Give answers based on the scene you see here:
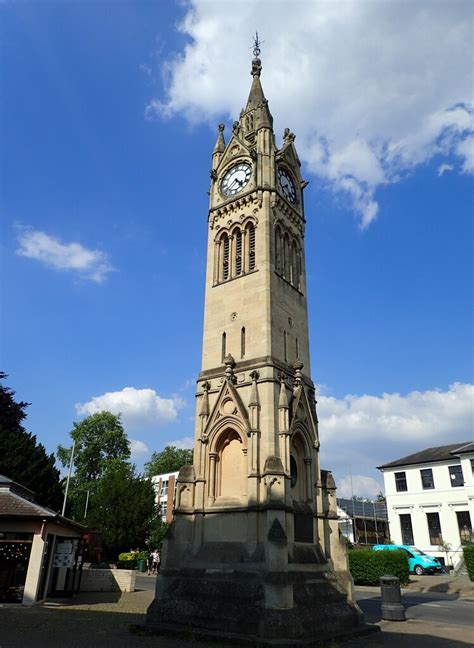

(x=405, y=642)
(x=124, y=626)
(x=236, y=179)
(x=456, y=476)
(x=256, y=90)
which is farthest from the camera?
(x=456, y=476)

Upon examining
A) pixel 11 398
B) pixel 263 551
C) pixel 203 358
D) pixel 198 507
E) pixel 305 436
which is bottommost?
pixel 263 551

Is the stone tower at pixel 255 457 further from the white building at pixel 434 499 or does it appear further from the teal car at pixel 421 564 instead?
the white building at pixel 434 499

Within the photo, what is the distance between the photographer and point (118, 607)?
21172 millimetres

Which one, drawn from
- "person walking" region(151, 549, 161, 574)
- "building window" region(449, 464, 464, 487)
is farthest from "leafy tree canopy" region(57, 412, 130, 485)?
"building window" region(449, 464, 464, 487)

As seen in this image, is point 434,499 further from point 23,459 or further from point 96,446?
point 96,446

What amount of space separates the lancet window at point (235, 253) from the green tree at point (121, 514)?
27780 millimetres

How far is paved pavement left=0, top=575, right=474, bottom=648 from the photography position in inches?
523

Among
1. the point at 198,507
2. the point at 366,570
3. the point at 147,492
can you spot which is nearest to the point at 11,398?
the point at 147,492

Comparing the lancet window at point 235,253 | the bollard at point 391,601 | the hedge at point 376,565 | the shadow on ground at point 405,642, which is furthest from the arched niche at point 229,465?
the hedge at point 376,565

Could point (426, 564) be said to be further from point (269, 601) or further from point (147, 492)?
point (269, 601)

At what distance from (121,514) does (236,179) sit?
30772 mm

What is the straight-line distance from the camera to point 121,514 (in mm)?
41375

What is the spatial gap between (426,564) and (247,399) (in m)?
26.9

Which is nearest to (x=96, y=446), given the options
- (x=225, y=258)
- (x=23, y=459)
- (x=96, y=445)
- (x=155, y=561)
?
(x=96, y=445)
